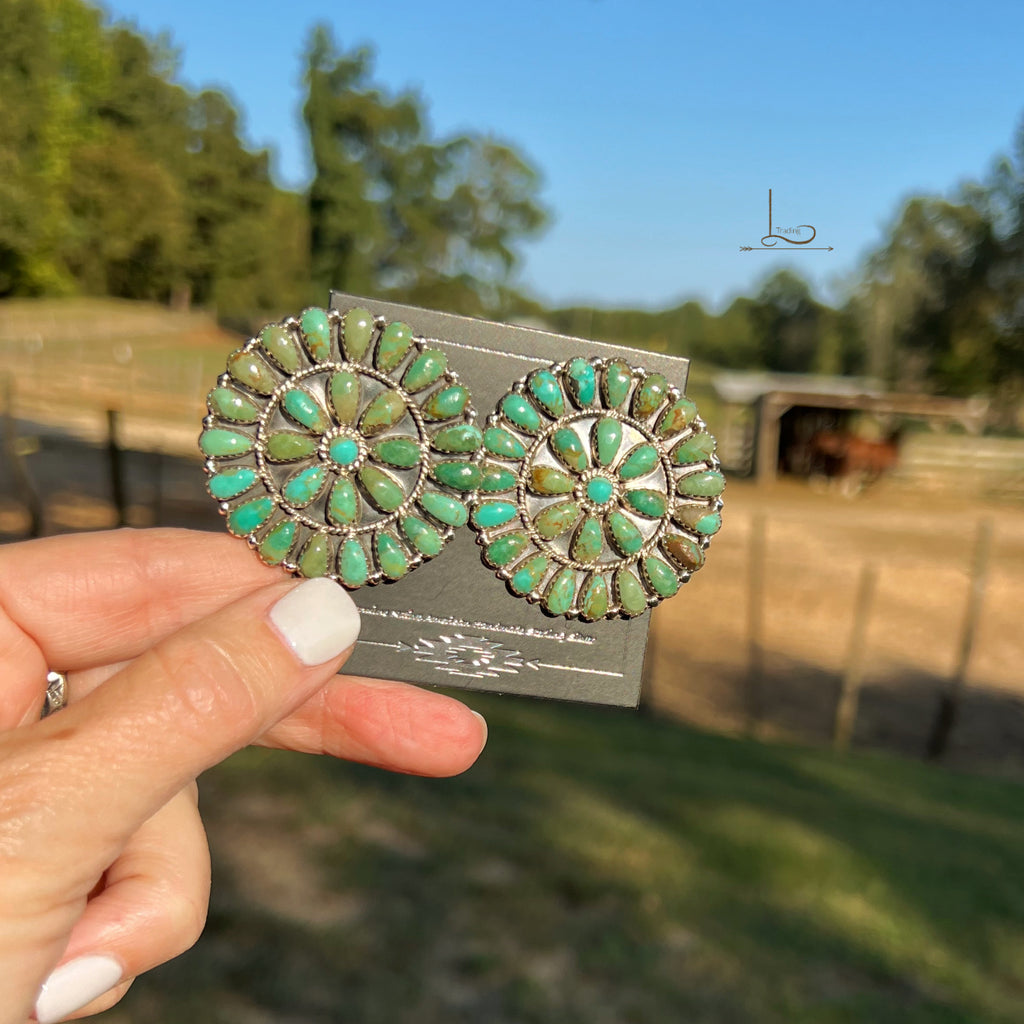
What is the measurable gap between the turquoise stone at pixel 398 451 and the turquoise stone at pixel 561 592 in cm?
39

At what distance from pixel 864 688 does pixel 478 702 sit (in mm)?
4593

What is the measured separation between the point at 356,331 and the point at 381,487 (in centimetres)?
29

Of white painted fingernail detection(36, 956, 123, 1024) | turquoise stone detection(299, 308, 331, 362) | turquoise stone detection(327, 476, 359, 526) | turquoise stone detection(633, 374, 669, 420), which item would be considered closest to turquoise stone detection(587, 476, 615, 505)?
turquoise stone detection(633, 374, 669, 420)

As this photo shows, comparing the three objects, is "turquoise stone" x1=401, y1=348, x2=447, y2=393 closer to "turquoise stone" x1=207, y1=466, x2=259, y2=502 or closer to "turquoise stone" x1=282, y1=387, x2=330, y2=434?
"turquoise stone" x1=282, y1=387, x2=330, y2=434

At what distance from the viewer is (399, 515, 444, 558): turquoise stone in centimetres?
164

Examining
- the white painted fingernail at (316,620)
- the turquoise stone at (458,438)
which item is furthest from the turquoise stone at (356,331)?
the white painted fingernail at (316,620)

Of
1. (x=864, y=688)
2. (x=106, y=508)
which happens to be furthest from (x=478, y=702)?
(x=106, y=508)

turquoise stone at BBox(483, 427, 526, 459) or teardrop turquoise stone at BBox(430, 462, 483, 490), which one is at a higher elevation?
turquoise stone at BBox(483, 427, 526, 459)

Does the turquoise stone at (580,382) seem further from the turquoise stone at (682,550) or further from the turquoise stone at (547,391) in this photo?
the turquoise stone at (682,550)

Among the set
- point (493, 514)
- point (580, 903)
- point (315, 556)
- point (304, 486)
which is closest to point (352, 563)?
point (315, 556)

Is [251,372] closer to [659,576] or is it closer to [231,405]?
[231,405]

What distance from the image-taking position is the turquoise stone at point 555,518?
1.67 metres

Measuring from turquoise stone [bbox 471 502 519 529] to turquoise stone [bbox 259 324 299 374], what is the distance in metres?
0.45

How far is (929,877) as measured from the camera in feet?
16.3
